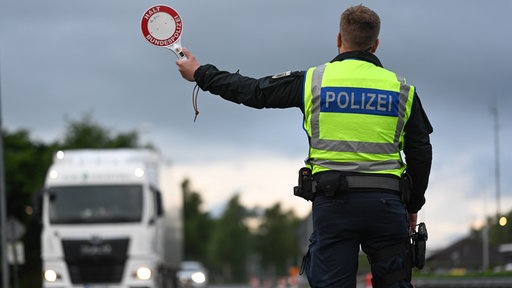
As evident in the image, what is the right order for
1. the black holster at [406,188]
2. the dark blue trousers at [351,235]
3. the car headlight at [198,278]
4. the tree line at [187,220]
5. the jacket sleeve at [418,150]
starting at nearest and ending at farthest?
the dark blue trousers at [351,235]
the black holster at [406,188]
the jacket sleeve at [418,150]
the car headlight at [198,278]
the tree line at [187,220]

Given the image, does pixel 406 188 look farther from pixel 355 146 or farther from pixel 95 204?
pixel 95 204

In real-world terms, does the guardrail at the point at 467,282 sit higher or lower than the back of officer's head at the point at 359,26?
lower

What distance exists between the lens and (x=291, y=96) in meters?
6.43

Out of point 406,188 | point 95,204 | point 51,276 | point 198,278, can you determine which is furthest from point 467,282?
point 198,278

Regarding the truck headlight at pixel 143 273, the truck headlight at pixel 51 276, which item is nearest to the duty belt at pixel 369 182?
the truck headlight at pixel 51 276

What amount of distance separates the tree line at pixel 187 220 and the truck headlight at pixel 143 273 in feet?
131

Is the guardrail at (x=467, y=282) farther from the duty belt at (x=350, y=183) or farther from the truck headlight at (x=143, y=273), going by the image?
the duty belt at (x=350, y=183)

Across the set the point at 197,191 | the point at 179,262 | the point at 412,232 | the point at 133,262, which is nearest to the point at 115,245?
the point at 133,262

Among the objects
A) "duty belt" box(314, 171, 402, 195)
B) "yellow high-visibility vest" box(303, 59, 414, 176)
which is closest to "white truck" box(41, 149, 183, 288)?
"yellow high-visibility vest" box(303, 59, 414, 176)

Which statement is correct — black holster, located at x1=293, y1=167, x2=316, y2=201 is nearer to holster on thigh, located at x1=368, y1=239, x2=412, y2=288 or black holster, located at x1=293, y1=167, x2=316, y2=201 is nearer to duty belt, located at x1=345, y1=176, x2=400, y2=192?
duty belt, located at x1=345, y1=176, x2=400, y2=192

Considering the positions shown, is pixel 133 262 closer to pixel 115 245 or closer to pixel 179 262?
pixel 115 245

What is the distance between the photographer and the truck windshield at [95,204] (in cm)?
2431

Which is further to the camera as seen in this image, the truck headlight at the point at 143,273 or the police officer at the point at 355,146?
the truck headlight at the point at 143,273

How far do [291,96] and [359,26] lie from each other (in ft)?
1.64
